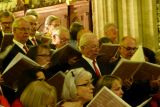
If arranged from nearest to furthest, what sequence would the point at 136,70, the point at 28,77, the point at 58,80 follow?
the point at 28,77 < the point at 58,80 < the point at 136,70

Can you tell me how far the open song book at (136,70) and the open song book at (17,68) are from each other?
92cm

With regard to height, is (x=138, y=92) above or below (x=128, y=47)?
below

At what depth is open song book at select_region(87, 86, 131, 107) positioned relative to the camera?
2844mm

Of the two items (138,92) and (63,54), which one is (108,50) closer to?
(138,92)

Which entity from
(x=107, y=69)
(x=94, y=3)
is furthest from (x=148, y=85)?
(x=94, y=3)

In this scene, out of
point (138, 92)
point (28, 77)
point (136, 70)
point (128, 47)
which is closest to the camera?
point (28, 77)

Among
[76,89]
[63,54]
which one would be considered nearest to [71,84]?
[76,89]

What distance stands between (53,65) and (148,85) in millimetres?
1064

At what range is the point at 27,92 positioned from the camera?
2.61 meters

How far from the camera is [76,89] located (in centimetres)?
302

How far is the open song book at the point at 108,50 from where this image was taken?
435cm

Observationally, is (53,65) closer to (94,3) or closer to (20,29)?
(20,29)

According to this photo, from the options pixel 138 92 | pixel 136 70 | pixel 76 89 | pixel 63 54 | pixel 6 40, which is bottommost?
pixel 138 92

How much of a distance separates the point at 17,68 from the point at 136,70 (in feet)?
4.21
